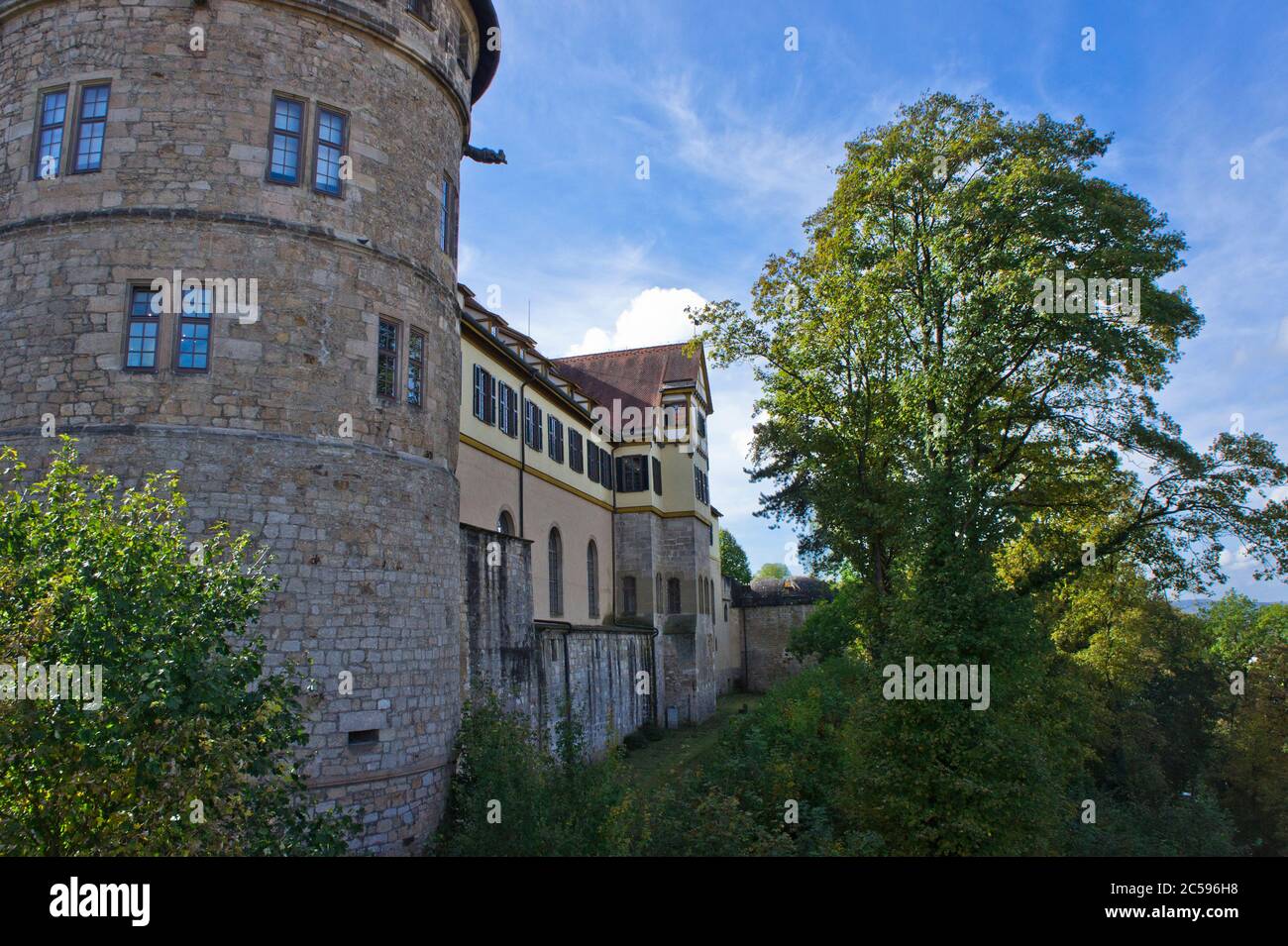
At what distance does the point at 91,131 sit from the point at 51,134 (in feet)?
2.32

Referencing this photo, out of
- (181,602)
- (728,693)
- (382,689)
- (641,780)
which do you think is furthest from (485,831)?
(728,693)

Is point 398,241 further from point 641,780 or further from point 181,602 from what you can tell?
point 641,780

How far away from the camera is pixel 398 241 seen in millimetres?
14688

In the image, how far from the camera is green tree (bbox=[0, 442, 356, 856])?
21.8 feet

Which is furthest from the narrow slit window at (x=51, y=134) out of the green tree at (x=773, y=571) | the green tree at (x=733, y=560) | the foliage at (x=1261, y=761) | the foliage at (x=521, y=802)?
the green tree at (x=773, y=571)

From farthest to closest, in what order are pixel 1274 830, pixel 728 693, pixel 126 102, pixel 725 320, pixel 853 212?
pixel 728 693 → pixel 1274 830 → pixel 725 320 → pixel 853 212 → pixel 126 102

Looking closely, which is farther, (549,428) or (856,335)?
(549,428)

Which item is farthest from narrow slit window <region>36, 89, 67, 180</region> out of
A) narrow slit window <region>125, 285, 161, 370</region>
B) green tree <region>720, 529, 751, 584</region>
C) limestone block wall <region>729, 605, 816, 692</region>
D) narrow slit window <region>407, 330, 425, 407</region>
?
green tree <region>720, 529, 751, 584</region>

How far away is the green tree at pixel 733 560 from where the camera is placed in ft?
265

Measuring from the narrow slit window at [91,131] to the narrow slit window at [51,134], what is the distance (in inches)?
10.2

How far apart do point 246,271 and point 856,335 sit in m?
14.8

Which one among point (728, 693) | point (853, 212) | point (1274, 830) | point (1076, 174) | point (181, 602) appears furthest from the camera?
point (728, 693)

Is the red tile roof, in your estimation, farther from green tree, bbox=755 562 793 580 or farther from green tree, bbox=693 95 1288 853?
green tree, bbox=755 562 793 580

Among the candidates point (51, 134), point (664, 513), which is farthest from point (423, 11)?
point (664, 513)
